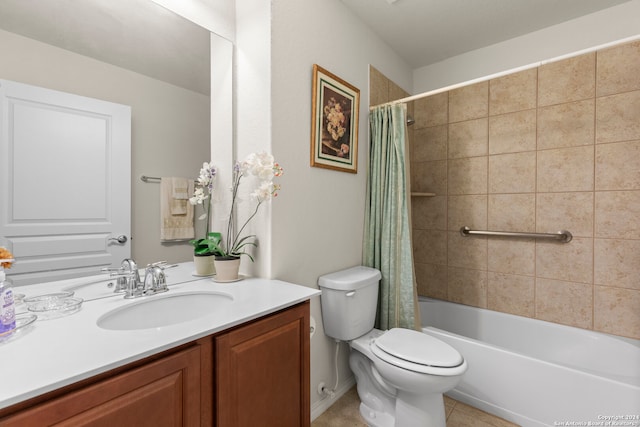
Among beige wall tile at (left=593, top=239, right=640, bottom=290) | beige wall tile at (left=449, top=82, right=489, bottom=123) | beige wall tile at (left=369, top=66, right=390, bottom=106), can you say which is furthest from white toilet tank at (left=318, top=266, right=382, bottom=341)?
beige wall tile at (left=449, top=82, right=489, bottom=123)

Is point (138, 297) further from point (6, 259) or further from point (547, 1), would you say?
point (547, 1)

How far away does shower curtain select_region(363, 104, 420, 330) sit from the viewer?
Result: 1.94 m

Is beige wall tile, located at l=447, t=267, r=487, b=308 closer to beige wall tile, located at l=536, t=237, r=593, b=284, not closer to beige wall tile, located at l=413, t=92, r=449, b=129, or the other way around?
beige wall tile, located at l=536, t=237, r=593, b=284

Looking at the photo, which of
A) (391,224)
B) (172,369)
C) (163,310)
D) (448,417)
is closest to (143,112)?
(163,310)

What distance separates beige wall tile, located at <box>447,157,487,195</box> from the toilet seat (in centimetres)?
137

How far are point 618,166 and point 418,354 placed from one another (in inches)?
70.3

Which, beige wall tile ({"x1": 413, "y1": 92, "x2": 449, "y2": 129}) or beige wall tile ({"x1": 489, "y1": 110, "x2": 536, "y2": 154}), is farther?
beige wall tile ({"x1": 413, "y1": 92, "x2": 449, "y2": 129})

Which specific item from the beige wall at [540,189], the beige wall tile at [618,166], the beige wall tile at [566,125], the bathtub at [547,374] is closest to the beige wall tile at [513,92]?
the beige wall at [540,189]

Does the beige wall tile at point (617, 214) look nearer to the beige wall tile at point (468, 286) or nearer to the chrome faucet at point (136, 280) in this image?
the beige wall tile at point (468, 286)

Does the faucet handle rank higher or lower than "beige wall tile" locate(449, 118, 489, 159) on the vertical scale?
lower

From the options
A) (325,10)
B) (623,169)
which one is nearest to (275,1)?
(325,10)

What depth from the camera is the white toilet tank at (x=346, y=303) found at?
5.40 feet

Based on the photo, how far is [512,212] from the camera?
2.24 metres

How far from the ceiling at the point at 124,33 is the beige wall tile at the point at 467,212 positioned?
2075 millimetres
